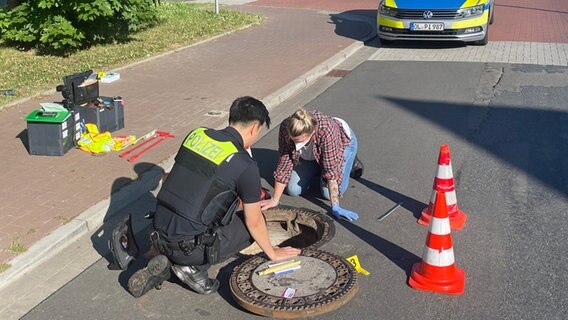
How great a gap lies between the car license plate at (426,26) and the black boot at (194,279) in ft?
32.4

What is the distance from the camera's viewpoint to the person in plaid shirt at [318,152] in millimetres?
5359

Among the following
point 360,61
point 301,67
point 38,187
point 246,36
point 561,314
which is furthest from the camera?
point 246,36

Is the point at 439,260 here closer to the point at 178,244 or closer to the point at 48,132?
the point at 178,244

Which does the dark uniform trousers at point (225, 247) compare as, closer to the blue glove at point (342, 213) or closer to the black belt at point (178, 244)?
the black belt at point (178, 244)

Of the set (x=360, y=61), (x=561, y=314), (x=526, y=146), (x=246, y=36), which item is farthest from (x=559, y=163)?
(x=246, y=36)

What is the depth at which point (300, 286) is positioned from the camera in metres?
4.48

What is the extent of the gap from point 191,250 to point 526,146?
470 centimetres

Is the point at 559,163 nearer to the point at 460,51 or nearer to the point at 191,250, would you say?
the point at 191,250

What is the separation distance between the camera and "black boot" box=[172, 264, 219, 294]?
4.56 metres

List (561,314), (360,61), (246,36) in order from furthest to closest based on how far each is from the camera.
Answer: (246,36) → (360,61) → (561,314)

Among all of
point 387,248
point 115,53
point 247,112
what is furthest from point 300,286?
point 115,53

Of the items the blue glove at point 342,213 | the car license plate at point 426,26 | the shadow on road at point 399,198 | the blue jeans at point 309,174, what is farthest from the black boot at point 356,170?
the car license plate at point 426,26

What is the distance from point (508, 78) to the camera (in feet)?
36.4

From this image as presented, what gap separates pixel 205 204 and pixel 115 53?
362 inches
